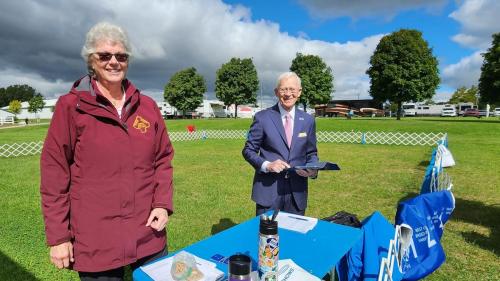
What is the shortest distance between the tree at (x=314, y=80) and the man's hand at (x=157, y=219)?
45.0 metres

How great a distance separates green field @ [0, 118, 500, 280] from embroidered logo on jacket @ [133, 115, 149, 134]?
2.89 meters

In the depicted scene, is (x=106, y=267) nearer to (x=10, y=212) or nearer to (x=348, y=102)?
(x=10, y=212)

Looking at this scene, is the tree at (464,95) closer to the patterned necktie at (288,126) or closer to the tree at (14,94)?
the patterned necktie at (288,126)

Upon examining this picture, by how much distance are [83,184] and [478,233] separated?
18.0 feet

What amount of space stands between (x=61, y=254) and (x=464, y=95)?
8543 cm

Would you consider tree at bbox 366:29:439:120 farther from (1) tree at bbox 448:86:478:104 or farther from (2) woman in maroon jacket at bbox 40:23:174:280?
(1) tree at bbox 448:86:478:104

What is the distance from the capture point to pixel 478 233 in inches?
192

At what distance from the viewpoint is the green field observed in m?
4.08

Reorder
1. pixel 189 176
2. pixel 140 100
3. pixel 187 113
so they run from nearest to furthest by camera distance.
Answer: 1. pixel 140 100
2. pixel 189 176
3. pixel 187 113

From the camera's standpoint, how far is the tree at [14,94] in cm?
10312

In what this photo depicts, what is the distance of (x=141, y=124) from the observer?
182 cm

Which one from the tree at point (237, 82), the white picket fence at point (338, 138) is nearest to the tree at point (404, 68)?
the white picket fence at point (338, 138)

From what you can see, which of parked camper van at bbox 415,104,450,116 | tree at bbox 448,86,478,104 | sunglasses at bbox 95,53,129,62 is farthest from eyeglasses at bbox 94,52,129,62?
tree at bbox 448,86,478,104

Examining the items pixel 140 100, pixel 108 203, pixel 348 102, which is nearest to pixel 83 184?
pixel 108 203
